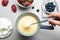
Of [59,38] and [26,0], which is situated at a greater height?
[26,0]

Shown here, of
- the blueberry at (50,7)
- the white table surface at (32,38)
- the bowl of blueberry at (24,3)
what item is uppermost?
the bowl of blueberry at (24,3)

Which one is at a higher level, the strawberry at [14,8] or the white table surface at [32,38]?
the strawberry at [14,8]

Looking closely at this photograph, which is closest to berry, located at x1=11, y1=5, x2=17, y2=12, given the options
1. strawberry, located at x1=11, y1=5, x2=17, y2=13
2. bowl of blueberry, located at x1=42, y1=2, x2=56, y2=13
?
strawberry, located at x1=11, y1=5, x2=17, y2=13

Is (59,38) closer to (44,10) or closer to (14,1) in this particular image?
(44,10)

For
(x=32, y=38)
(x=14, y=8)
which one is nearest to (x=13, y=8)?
(x=14, y=8)

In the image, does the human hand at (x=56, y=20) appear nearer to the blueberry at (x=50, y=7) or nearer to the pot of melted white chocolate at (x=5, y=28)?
the blueberry at (x=50, y=7)

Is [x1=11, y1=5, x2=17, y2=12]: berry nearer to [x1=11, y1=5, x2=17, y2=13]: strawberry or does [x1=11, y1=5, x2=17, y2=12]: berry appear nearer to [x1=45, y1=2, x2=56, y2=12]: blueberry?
[x1=11, y1=5, x2=17, y2=13]: strawberry

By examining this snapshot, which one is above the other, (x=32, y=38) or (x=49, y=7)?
(x=49, y=7)

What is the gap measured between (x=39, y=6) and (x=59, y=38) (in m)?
0.15

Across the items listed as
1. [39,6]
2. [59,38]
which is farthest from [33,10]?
[59,38]

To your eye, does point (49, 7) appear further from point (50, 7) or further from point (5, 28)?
point (5, 28)

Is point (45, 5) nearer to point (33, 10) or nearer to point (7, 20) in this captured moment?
point (33, 10)

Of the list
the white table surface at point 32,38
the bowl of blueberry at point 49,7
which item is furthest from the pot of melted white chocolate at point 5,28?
the bowl of blueberry at point 49,7

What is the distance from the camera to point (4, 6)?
0.81 metres
